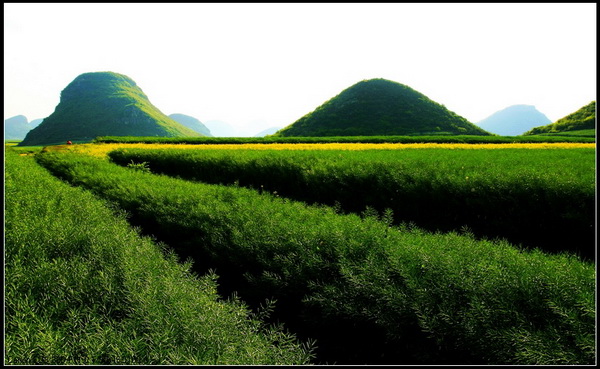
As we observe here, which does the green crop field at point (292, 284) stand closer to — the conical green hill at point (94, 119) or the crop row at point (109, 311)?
the crop row at point (109, 311)

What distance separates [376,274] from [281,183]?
7200mm

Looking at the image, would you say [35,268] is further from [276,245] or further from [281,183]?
[281,183]

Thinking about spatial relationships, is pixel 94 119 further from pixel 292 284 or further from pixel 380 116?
pixel 292 284

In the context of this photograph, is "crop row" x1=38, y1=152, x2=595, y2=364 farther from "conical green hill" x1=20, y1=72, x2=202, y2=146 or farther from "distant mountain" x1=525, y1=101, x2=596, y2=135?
"conical green hill" x1=20, y1=72, x2=202, y2=146

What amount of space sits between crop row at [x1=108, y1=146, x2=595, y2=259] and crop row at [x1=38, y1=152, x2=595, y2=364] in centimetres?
280

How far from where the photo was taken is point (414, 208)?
7570mm

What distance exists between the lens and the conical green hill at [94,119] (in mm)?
132800

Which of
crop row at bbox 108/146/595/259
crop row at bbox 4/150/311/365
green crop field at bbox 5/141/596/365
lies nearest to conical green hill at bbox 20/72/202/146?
crop row at bbox 108/146/595/259

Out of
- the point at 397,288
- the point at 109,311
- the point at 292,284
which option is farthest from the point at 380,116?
the point at 109,311

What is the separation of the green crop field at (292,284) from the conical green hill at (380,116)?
57.5 meters

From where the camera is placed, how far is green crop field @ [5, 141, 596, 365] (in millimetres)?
2264

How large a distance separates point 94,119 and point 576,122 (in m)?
173

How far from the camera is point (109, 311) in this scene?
2.44 meters

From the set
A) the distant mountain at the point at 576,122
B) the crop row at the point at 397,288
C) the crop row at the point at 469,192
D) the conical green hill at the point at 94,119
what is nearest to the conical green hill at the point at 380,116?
the distant mountain at the point at 576,122
